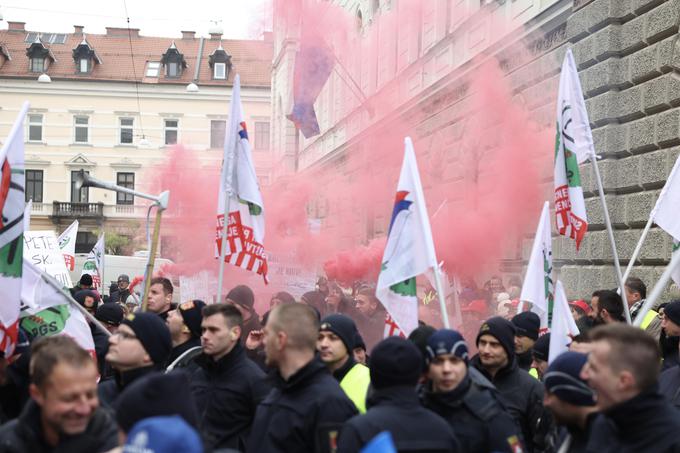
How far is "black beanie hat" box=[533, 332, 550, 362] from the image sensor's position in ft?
20.5

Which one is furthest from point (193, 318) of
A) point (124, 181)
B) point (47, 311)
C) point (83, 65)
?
point (83, 65)

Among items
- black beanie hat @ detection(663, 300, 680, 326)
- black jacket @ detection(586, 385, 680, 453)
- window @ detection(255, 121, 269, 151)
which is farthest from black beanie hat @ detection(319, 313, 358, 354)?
window @ detection(255, 121, 269, 151)

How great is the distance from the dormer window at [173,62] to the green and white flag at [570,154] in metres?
49.9

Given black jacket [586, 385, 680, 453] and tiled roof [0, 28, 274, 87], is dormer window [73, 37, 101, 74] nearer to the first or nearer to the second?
tiled roof [0, 28, 274, 87]

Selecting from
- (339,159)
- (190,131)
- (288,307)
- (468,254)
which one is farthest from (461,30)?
(190,131)

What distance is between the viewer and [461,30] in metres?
16.5

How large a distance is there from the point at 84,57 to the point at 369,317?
163 feet

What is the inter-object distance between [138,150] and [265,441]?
52967mm

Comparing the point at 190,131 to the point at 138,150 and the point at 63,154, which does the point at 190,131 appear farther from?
the point at 63,154

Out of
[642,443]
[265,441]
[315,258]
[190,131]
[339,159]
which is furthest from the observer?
[190,131]

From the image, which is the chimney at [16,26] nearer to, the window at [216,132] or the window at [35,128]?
the window at [35,128]

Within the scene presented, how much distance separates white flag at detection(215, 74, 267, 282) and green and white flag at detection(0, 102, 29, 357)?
101 inches

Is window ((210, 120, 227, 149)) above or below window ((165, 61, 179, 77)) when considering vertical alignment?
below

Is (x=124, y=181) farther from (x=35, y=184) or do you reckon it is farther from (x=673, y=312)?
(x=673, y=312)
